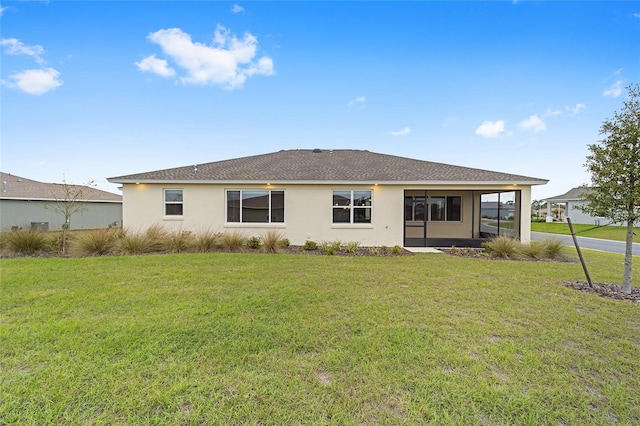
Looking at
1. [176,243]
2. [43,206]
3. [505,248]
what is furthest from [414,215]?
[43,206]

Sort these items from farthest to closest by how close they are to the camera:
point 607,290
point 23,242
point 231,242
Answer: point 231,242 < point 23,242 < point 607,290

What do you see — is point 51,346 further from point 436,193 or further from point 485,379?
point 436,193

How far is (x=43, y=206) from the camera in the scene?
19844mm

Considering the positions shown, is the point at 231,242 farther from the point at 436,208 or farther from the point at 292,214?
the point at 436,208

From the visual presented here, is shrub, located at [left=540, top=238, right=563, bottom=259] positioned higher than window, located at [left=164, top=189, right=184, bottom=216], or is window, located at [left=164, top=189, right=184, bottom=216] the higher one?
window, located at [left=164, top=189, right=184, bottom=216]

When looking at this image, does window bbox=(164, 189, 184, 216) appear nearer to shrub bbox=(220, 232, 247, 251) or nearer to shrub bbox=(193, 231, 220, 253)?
shrub bbox=(193, 231, 220, 253)

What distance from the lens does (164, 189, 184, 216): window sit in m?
11.9

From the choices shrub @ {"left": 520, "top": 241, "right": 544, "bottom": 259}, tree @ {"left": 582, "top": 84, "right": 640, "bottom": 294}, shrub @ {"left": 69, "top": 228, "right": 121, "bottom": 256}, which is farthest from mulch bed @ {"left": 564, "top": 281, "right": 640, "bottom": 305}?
shrub @ {"left": 69, "top": 228, "right": 121, "bottom": 256}

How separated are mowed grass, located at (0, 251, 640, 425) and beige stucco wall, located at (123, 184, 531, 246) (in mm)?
5934

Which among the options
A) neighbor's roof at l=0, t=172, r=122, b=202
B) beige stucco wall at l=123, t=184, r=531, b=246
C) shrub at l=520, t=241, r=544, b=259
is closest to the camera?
shrub at l=520, t=241, r=544, b=259

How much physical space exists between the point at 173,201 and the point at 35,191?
1821 cm

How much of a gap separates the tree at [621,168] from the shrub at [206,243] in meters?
11.4

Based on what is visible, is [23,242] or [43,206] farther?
[43,206]

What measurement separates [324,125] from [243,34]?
8502 millimetres
